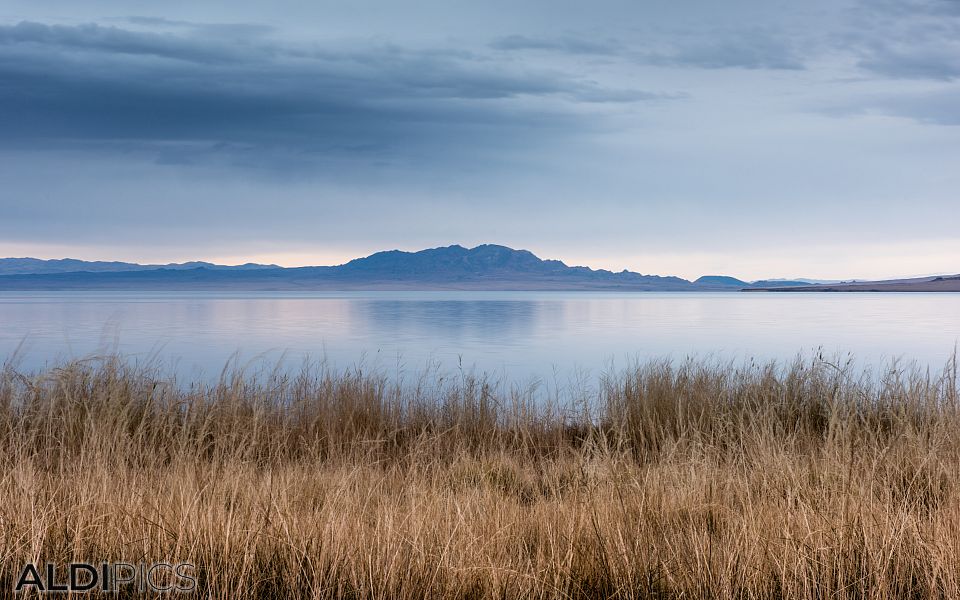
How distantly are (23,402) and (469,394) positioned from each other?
5.53 meters

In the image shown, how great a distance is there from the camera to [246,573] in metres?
3.59

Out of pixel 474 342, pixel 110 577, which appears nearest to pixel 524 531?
pixel 110 577

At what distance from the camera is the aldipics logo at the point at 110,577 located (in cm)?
338

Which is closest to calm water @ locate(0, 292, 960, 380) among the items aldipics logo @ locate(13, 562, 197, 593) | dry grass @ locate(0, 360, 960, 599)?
dry grass @ locate(0, 360, 960, 599)

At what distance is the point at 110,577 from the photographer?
3525 millimetres

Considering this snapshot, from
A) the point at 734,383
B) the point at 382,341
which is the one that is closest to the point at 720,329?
the point at 382,341

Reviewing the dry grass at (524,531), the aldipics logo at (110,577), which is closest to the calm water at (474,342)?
the dry grass at (524,531)

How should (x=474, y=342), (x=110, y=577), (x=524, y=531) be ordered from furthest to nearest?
1. (x=474, y=342)
2. (x=524, y=531)
3. (x=110, y=577)

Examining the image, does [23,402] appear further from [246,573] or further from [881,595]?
[881,595]

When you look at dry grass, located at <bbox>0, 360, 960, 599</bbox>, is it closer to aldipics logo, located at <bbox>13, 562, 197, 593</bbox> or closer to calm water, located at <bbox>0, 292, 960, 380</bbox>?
aldipics logo, located at <bbox>13, 562, 197, 593</bbox>

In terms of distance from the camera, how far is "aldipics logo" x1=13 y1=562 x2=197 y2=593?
11.1 ft

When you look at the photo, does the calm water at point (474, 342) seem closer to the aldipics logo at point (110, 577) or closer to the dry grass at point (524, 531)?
the dry grass at point (524, 531)

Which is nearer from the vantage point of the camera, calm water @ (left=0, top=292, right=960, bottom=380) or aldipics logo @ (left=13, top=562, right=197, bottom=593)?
aldipics logo @ (left=13, top=562, right=197, bottom=593)

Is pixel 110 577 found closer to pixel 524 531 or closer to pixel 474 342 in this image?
pixel 524 531
